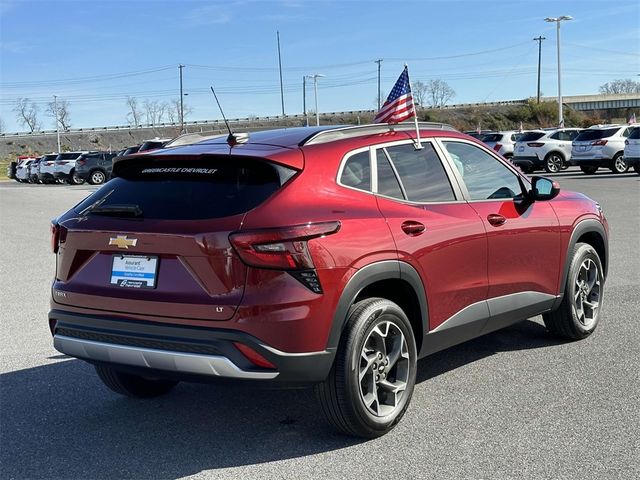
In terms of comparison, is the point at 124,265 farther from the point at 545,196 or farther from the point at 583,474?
the point at 545,196

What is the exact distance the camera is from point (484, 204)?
17.2ft

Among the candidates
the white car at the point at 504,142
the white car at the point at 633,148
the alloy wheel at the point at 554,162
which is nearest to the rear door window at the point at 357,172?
the white car at the point at 633,148

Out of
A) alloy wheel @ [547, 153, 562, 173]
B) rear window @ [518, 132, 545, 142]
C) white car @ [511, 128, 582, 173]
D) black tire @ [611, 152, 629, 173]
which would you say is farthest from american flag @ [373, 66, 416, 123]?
alloy wheel @ [547, 153, 562, 173]

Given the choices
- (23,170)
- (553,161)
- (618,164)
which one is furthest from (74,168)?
(618,164)

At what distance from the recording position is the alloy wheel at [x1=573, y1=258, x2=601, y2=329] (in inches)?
243

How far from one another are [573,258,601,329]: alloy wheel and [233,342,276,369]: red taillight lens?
127 inches

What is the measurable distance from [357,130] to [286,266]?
51.0 inches

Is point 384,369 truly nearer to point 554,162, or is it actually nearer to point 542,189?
point 542,189

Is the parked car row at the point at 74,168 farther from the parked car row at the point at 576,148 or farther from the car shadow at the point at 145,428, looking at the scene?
the car shadow at the point at 145,428

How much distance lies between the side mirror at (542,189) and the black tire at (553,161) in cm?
2545

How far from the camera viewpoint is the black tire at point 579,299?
603 centimetres

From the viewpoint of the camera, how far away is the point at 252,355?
12.4ft

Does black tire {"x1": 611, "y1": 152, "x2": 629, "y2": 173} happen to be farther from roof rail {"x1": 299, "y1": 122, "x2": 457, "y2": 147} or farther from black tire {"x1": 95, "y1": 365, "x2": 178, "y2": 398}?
black tire {"x1": 95, "y1": 365, "x2": 178, "y2": 398}

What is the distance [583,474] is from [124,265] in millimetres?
2551
